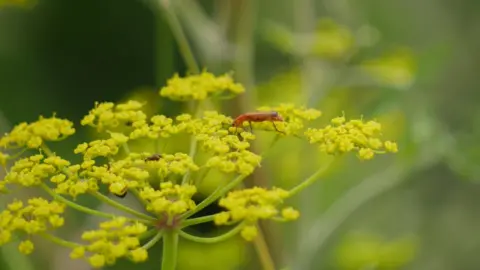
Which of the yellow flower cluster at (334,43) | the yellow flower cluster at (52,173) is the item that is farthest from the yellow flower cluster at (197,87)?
the yellow flower cluster at (334,43)

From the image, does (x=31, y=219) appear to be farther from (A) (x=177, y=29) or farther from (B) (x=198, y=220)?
(A) (x=177, y=29)

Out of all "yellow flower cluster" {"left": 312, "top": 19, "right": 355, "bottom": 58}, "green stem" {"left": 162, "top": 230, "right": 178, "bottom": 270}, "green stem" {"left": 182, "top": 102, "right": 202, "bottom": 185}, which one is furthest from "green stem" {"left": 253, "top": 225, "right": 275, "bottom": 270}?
"yellow flower cluster" {"left": 312, "top": 19, "right": 355, "bottom": 58}

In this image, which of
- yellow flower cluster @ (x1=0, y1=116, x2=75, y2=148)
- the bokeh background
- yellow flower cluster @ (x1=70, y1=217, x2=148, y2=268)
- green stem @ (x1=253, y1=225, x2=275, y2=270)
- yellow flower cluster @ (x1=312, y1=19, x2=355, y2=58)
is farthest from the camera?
yellow flower cluster @ (x1=312, y1=19, x2=355, y2=58)

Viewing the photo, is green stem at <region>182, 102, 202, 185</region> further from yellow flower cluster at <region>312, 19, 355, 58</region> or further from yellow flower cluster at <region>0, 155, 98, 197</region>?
yellow flower cluster at <region>312, 19, 355, 58</region>

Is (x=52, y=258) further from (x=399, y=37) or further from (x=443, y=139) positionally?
(x=399, y=37)

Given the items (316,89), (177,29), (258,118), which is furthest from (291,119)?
(316,89)

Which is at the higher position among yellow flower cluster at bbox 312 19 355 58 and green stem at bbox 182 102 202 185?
yellow flower cluster at bbox 312 19 355 58
